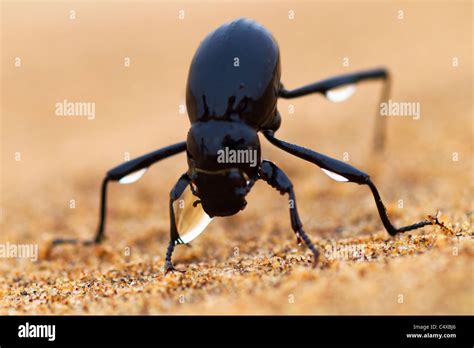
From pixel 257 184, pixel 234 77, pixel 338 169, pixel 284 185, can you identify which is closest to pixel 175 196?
pixel 284 185

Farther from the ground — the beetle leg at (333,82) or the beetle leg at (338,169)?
the beetle leg at (333,82)

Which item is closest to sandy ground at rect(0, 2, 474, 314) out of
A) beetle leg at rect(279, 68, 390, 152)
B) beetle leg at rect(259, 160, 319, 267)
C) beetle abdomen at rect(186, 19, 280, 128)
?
beetle leg at rect(259, 160, 319, 267)

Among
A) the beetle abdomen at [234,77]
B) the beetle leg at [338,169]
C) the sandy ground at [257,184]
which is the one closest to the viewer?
the sandy ground at [257,184]

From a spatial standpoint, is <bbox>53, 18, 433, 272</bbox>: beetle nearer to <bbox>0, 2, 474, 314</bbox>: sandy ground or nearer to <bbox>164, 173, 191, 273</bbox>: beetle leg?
<bbox>164, 173, 191, 273</bbox>: beetle leg

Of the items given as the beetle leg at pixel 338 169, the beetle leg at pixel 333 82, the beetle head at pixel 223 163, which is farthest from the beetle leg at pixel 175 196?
the beetle leg at pixel 333 82

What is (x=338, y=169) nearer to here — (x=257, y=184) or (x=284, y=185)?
(x=284, y=185)

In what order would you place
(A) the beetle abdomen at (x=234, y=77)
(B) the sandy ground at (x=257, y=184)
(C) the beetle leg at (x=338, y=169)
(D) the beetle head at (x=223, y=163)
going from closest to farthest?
(B) the sandy ground at (x=257, y=184)
(D) the beetle head at (x=223, y=163)
(A) the beetle abdomen at (x=234, y=77)
(C) the beetle leg at (x=338, y=169)

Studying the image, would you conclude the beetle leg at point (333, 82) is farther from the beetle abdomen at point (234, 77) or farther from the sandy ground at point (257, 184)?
the sandy ground at point (257, 184)
